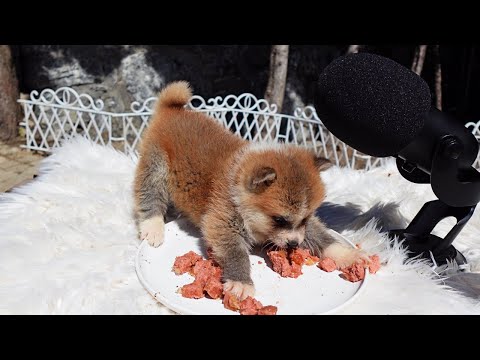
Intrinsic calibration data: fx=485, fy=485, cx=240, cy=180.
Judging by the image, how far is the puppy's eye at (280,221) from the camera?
1725mm

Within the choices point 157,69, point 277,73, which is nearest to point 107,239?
point 277,73

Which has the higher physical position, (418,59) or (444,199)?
(418,59)

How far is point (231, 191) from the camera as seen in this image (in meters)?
1.81

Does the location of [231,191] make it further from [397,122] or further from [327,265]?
[397,122]

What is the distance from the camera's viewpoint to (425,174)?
1.90 meters

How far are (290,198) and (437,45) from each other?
8.58 feet

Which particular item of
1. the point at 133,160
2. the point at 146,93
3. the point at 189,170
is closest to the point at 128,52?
the point at 146,93

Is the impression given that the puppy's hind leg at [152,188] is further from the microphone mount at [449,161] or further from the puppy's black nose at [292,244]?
the microphone mount at [449,161]

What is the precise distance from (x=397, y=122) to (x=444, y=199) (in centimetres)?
38

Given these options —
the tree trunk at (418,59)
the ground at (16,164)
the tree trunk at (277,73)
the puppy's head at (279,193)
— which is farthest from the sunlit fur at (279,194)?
the tree trunk at (418,59)

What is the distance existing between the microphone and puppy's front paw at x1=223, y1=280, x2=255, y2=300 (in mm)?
614

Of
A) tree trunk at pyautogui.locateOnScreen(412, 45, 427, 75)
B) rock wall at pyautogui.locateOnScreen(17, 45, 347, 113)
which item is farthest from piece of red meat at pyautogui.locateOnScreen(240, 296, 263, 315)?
rock wall at pyautogui.locateOnScreen(17, 45, 347, 113)

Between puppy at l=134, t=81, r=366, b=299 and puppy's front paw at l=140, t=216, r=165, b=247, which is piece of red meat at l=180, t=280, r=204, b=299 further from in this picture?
puppy's front paw at l=140, t=216, r=165, b=247

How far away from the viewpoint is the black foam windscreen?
1.56 meters
